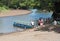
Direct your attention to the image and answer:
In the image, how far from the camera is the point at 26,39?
21906 millimetres

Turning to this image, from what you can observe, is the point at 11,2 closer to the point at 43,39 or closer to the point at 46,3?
the point at 46,3

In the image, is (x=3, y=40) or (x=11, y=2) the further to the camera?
(x=11, y=2)

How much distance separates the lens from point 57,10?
38.6m

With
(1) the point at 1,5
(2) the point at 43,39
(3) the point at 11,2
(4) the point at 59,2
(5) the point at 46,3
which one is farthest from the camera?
(3) the point at 11,2

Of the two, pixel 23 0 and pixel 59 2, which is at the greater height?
pixel 59 2

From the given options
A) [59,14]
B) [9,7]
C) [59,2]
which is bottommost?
[9,7]

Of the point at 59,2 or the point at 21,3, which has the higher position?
the point at 59,2

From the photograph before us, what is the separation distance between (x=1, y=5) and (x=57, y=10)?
4639cm

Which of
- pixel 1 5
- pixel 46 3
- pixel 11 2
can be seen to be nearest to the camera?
pixel 46 3

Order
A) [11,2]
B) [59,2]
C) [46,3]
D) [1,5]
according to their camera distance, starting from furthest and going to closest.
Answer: [11,2], [1,5], [46,3], [59,2]

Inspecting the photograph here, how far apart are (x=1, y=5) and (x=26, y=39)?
6152cm

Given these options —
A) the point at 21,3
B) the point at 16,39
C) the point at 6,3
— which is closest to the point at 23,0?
the point at 21,3

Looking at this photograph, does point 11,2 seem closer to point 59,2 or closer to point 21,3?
point 21,3

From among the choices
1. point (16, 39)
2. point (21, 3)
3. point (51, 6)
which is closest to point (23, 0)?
point (21, 3)
